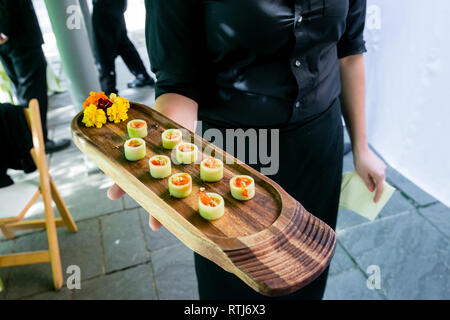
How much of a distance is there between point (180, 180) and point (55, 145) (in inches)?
127

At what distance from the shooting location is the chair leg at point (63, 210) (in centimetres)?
250

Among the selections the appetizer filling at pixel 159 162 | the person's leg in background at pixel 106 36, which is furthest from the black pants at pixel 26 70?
the appetizer filling at pixel 159 162

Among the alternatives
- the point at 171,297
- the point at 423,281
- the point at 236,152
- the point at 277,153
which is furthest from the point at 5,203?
the point at 423,281

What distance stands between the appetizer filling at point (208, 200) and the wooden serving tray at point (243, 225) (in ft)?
0.15

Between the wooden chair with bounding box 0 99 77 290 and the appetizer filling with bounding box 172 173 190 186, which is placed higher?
the appetizer filling with bounding box 172 173 190 186

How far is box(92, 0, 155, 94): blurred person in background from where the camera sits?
371 centimetres

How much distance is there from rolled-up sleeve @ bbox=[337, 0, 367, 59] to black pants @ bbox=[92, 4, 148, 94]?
10.4 ft

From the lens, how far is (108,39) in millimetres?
4062

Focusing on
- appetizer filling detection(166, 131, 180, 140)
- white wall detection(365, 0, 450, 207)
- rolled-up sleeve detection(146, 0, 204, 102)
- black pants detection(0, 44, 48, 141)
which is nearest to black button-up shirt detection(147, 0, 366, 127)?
rolled-up sleeve detection(146, 0, 204, 102)

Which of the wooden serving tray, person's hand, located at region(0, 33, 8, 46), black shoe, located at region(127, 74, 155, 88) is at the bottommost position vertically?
black shoe, located at region(127, 74, 155, 88)

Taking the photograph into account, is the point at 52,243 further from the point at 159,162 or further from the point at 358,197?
the point at 358,197
